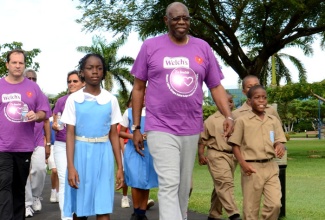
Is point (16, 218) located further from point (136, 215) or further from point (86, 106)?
point (86, 106)

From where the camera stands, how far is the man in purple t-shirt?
6.95 meters

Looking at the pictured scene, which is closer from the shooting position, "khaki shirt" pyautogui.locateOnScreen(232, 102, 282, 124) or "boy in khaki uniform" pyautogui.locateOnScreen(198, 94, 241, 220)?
"khaki shirt" pyautogui.locateOnScreen(232, 102, 282, 124)

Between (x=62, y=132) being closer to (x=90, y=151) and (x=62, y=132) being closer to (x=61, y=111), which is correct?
(x=61, y=111)

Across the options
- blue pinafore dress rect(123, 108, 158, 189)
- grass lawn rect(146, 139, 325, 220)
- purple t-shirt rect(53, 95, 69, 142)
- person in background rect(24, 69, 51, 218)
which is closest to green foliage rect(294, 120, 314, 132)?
grass lawn rect(146, 139, 325, 220)

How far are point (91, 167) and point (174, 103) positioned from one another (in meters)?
0.96

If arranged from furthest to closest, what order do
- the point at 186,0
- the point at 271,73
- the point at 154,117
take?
the point at 271,73
the point at 186,0
the point at 154,117

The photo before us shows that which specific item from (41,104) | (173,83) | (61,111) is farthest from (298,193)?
(173,83)

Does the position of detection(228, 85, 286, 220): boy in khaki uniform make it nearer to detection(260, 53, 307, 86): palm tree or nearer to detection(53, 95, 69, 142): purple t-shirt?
detection(53, 95, 69, 142): purple t-shirt

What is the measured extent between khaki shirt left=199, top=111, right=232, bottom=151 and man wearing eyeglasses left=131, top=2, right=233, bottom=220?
2.44 meters

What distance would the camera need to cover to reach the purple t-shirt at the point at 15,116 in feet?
22.8

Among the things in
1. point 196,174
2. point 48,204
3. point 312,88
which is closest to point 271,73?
point 312,88

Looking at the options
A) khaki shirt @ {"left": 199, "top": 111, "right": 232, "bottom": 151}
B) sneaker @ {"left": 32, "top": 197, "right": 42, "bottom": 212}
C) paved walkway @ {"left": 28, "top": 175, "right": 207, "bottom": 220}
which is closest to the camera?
khaki shirt @ {"left": 199, "top": 111, "right": 232, "bottom": 151}

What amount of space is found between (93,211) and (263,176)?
1896 millimetres

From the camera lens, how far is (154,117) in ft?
18.1
